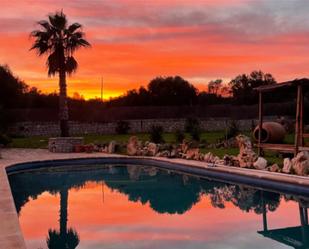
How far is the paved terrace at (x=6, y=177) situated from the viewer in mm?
5086

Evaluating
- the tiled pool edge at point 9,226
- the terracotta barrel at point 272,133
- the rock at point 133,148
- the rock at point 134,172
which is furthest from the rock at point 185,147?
the tiled pool edge at point 9,226

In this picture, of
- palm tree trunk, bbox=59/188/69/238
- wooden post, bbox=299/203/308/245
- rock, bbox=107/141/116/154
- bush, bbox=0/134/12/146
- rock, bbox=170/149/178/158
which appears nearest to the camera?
wooden post, bbox=299/203/308/245

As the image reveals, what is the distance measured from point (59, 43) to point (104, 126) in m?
8.66

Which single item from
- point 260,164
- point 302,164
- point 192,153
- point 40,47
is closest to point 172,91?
point 40,47

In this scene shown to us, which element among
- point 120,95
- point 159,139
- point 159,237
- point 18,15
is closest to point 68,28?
point 18,15

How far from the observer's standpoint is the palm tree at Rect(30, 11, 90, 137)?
59.0ft

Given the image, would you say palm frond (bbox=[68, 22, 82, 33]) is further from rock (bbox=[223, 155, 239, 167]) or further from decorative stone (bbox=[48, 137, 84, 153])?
rock (bbox=[223, 155, 239, 167])

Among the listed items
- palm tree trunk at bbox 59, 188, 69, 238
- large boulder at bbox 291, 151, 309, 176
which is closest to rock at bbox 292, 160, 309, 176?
large boulder at bbox 291, 151, 309, 176

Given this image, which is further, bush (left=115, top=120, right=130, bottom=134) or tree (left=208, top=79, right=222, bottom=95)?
tree (left=208, top=79, right=222, bottom=95)

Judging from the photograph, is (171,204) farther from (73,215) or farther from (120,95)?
(120,95)

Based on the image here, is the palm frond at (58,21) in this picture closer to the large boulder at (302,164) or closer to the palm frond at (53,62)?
the palm frond at (53,62)

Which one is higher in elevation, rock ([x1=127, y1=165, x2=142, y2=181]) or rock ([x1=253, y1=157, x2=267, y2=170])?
rock ([x1=253, y1=157, x2=267, y2=170])

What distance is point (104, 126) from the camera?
2595 cm

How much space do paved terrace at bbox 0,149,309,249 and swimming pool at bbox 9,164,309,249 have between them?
34 centimetres
